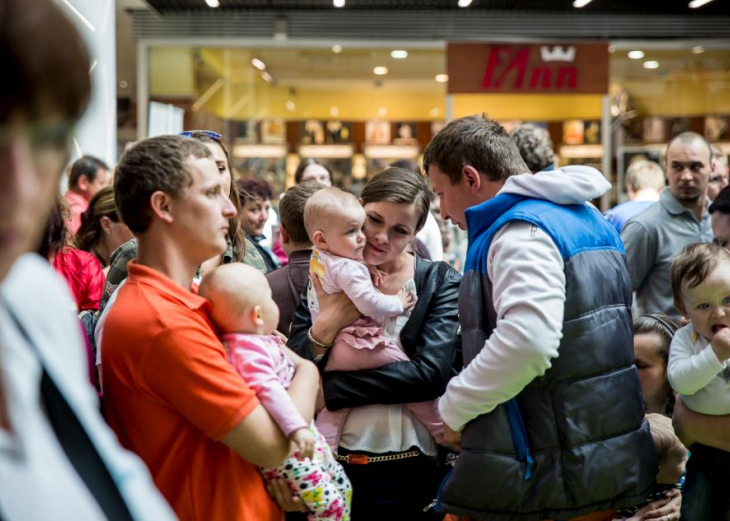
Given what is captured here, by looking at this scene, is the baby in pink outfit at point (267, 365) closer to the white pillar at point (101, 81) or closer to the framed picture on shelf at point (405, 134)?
the white pillar at point (101, 81)

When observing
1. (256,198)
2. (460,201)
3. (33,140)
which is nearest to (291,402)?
(460,201)

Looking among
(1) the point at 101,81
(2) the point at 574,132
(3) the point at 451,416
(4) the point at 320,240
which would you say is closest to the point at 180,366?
(3) the point at 451,416

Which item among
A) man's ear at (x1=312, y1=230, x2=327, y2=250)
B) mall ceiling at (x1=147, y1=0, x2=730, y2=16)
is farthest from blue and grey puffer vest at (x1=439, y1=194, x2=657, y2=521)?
mall ceiling at (x1=147, y1=0, x2=730, y2=16)

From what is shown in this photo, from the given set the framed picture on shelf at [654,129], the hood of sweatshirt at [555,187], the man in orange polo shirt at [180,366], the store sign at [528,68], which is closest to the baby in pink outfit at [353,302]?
the hood of sweatshirt at [555,187]

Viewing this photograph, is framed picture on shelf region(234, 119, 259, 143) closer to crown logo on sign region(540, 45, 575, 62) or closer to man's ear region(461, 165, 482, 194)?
crown logo on sign region(540, 45, 575, 62)

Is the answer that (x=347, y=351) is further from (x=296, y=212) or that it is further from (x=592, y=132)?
(x=592, y=132)

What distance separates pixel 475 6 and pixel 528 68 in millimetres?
1104

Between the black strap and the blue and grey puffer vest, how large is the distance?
5.10 feet

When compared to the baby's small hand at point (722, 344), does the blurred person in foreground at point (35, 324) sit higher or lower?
higher

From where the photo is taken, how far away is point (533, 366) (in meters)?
2.19

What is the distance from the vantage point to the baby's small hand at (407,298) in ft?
9.19

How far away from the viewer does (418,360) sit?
273 centimetres

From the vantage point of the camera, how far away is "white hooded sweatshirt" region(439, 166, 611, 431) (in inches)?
85.4

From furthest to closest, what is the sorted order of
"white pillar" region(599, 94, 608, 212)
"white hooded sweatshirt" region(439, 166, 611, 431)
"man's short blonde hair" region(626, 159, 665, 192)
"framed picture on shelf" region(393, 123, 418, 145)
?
"framed picture on shelf" region(393, 123, 418, 145)
"white pillar" region(599, 94, 608, 212)
"man's short blonde hair" region(626, 159, 665, 192)
"white hooded sweatshirt" region(439, 166, 611, 431)
